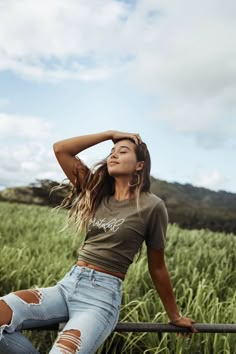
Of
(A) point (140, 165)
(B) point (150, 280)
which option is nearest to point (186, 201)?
(B) point (150, 280)

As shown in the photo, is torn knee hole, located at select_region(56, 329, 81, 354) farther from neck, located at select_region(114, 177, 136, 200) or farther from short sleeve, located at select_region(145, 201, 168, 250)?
neck, located at select_region(114, 177, 136, 200)

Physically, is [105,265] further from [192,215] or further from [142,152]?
[192,215]

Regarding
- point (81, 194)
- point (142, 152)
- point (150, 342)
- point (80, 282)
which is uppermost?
point (142, 152)

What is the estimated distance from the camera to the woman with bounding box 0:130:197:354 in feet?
6.18

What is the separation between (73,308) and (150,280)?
2.48 meters

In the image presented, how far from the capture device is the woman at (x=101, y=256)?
188 cm

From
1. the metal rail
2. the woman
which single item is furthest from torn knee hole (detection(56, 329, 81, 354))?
the metal rail

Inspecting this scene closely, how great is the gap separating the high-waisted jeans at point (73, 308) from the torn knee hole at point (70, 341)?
4 centimetres

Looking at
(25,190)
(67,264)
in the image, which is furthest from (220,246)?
(25,190)

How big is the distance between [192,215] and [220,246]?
531cm

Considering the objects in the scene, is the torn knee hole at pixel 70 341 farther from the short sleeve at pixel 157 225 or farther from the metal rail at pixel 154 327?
the short sleeve at pixel 157 225

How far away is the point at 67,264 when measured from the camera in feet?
15.3

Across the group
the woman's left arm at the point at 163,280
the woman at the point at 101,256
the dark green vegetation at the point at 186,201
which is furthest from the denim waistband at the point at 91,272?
the dark green vegetation at the point at 186,201

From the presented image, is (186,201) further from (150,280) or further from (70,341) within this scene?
(70,341)
